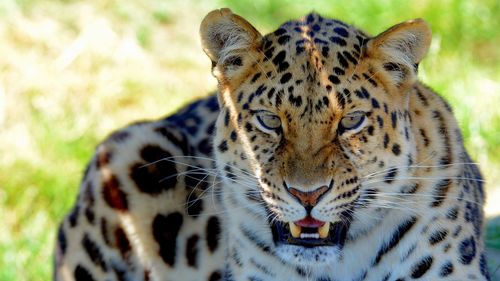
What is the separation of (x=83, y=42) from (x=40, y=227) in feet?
8.31

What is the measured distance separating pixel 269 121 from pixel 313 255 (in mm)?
625

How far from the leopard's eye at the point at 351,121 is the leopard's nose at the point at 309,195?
283 mm

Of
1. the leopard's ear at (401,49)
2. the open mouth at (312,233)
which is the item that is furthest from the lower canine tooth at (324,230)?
the leopard's ear at (401,49)

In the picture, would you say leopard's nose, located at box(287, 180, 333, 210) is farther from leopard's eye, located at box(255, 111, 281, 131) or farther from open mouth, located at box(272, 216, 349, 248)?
leopard's eye, located at box(255, 111, 281, 131)

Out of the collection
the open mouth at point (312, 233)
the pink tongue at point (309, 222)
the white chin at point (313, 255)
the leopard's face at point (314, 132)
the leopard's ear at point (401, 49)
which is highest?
the leopard's ear at point (401, 49)

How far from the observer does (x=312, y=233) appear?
493 cm

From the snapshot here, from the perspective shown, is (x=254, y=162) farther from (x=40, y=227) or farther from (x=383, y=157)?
(x=40, y=227)

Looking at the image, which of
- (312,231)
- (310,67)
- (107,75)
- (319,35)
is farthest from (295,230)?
(107,75)

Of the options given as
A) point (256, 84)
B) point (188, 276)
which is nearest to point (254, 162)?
point (256, 84)

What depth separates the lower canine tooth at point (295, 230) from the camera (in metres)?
4.93

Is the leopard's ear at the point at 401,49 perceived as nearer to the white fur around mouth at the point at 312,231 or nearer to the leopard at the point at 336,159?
the leopard at the point at 336,159

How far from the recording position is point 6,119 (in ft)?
30.2

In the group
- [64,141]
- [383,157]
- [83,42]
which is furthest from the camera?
[83,42]

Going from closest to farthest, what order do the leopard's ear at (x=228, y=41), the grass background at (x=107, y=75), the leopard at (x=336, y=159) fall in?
the leopard at (x=336, y=159) → the leopard's ear at (x=228, y=41) → the grass background at (x=107, y=75)
